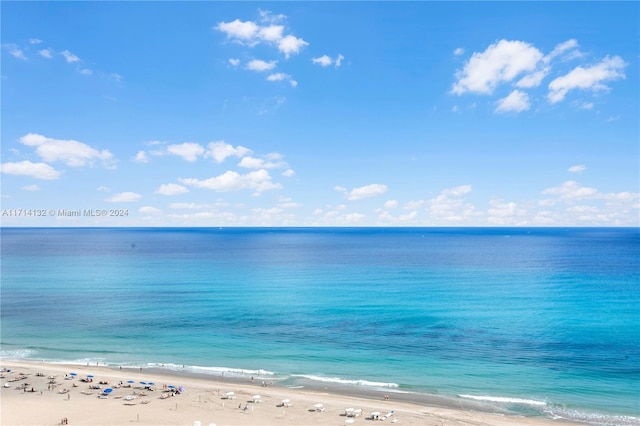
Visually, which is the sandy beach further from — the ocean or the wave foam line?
the ocean

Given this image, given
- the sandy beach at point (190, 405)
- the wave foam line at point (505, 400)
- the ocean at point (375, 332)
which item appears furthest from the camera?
the ocean at point (375, 332)

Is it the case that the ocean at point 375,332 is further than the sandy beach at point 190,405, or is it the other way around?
the ocean at point 375,332

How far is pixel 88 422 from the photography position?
107ft

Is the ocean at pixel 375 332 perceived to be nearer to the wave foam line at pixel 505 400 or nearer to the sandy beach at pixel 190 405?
the wave foam line at pixel 505 400

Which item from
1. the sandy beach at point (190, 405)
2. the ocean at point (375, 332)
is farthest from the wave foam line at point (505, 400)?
the sandy beach at point (190, 405)

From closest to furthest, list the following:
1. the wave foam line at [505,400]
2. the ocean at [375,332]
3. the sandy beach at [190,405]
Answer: the sandy beach at [190,405], the wave foam line at [505,400], the ocean at [375,332]

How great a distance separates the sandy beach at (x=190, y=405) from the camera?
33.1 meters

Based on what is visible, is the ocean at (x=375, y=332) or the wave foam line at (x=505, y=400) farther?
the ocean at (x=375, y=332)

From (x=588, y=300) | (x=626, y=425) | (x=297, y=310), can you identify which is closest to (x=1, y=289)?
(x=297, y=310)

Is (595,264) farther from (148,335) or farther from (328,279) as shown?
(148,335)

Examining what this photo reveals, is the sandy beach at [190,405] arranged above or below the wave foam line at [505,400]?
below

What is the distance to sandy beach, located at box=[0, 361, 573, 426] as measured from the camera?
3309 cm

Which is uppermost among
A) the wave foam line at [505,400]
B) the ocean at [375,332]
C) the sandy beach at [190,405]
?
the ocean at [375,332]

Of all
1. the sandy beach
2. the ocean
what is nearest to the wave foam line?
the ocean
